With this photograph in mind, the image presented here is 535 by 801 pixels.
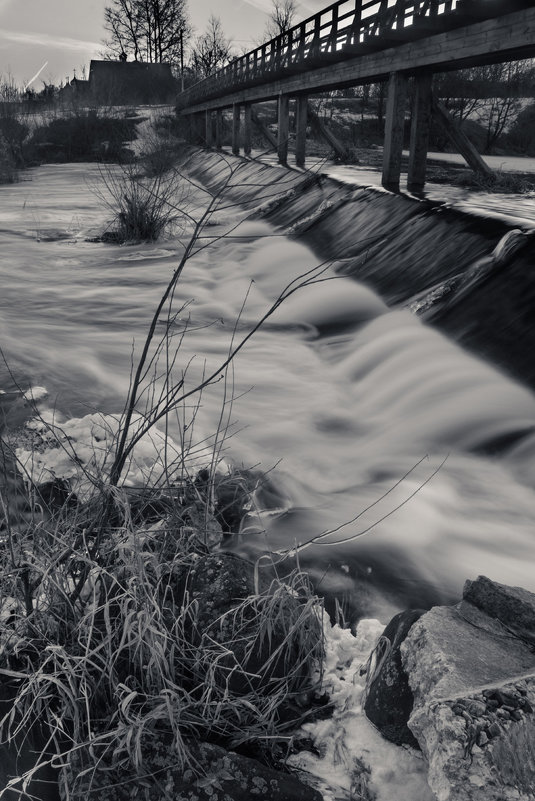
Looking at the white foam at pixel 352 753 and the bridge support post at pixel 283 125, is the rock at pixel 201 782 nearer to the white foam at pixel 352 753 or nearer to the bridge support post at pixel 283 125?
the white foam at pixel 352 753

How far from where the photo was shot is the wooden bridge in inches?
299

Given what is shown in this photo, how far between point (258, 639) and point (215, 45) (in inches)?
2760

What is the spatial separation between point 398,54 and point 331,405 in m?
7.24

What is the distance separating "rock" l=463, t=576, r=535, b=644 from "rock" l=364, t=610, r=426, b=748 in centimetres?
20

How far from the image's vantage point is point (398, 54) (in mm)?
10172

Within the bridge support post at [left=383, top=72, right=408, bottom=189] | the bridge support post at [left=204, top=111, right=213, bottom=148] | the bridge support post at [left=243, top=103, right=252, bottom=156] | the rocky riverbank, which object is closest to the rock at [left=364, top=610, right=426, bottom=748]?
the rocky riverbank

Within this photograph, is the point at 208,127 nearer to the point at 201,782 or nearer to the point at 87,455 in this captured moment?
the point at 87,455

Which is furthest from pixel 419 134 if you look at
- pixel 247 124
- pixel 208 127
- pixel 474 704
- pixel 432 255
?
pixel 208 127

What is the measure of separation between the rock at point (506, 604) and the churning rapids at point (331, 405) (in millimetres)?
725

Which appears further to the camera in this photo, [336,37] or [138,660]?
[336,37]

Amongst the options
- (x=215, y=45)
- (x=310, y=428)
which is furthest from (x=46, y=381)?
(x=215, y=45)

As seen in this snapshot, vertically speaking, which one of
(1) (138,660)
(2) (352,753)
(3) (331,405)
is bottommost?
(3) (331,405)

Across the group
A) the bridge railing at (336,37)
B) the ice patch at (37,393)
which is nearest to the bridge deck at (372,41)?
the bridge railing at (336,37)

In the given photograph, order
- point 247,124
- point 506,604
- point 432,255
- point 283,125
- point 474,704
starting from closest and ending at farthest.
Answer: point 474,704 → point 506,604 → point 432,255 → point 283,125 → point 247,124
